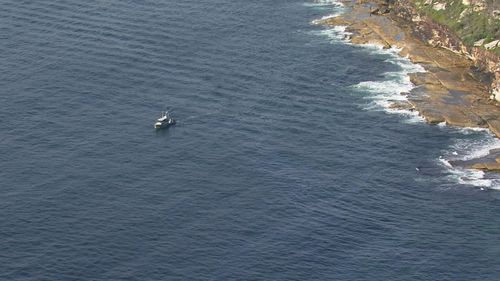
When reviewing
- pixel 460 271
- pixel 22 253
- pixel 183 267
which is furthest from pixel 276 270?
pixel 22 253

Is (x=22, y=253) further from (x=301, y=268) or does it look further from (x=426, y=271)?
(x=426, y=271)

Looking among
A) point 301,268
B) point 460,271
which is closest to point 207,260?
point 301,268

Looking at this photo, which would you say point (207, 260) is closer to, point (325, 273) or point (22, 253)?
point (325, 273)

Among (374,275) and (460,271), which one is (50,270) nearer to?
(374,275)

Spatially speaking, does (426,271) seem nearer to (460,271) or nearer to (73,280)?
(460,271)

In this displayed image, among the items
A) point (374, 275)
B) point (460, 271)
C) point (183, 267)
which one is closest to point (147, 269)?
point (183, 267)

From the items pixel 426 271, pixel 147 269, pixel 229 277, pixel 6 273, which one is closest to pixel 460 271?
pixel 426 271
